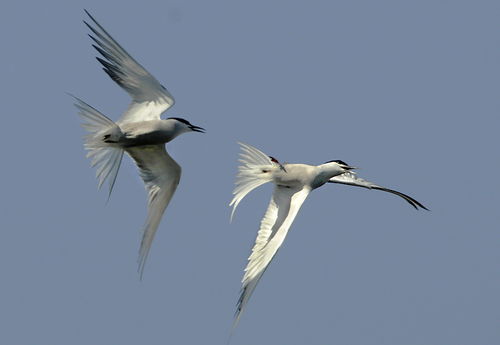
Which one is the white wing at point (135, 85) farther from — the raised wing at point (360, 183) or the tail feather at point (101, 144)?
the raised wing at point (360, 183)

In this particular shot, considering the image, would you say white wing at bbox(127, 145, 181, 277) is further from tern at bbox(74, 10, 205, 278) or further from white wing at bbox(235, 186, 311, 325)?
white wing at bbox(235, 186, 311, 325)

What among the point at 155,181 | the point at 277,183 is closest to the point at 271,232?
the point at 277,183

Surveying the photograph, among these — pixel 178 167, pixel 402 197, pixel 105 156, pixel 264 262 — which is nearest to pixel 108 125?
pixel 105 156

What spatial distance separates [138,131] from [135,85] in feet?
1.99

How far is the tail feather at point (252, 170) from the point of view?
16.0 metres

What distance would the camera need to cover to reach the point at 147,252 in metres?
16.5

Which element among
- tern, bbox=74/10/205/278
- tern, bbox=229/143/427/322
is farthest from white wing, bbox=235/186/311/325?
tern, bbox=74/10/205/278

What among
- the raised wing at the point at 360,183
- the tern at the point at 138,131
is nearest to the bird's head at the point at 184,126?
the tern at the point at 138,131

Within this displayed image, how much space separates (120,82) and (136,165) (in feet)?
4.43

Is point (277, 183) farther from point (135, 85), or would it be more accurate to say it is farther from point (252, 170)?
point (135, 85)

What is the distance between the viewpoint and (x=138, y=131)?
15.7m

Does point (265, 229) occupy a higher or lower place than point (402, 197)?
lower

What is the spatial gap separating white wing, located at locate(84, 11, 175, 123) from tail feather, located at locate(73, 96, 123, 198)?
44 cm

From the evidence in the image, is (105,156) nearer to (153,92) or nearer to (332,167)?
(153,92)
